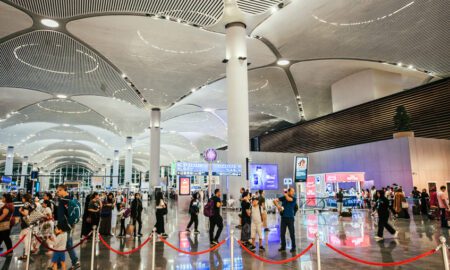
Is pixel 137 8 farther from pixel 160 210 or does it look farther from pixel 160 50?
pixel 160 210

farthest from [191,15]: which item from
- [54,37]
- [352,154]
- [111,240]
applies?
[352,154]

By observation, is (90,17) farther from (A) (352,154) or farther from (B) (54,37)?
(A) (352,154)

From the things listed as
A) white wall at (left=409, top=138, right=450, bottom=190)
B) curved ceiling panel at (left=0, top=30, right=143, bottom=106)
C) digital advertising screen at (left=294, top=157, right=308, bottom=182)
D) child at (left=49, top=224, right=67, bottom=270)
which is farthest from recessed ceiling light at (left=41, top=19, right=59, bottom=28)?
white wall at (left=409, top=138, right=450, bottom=190)

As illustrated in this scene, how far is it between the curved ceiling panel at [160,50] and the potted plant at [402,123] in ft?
27.3

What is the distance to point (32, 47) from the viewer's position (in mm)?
19469

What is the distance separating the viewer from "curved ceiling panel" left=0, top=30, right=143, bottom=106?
1902 centimetres

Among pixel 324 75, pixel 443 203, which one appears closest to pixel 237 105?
pixel 443 203

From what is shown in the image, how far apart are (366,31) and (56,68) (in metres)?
19.4

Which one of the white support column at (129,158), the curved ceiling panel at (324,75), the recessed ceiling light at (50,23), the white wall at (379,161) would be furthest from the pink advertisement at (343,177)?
the white support column at (129,158)

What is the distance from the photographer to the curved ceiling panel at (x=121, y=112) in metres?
30.4

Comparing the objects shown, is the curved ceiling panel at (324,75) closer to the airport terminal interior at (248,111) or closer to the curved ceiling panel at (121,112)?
the airport terminal interior at (248,111)

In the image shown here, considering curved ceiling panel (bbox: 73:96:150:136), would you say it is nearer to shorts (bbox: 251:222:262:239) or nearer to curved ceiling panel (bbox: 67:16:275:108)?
curved ceiling panel (bbox: 67:16:275:108)

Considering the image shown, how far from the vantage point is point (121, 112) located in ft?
111

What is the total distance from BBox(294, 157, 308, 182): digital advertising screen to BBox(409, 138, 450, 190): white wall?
6.86 m
